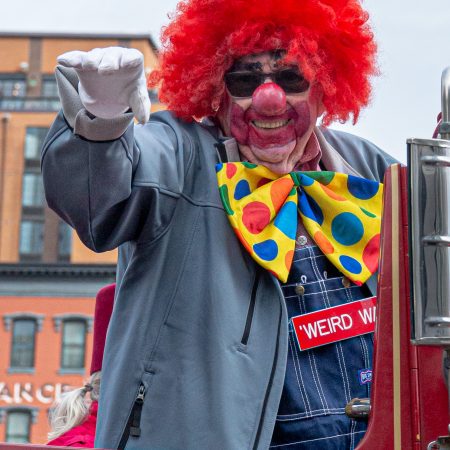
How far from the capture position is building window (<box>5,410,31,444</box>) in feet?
111

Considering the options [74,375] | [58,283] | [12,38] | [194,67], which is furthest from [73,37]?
[194,67]

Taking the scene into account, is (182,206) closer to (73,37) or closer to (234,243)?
(234,243)

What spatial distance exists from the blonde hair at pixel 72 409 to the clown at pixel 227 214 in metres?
2.55

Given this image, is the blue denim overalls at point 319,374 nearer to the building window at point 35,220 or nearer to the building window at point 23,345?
the building window at point 23,345

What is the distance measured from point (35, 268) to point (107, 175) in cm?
3205

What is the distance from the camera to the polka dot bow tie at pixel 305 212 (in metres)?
3.18

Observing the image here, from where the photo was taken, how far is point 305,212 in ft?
10.9

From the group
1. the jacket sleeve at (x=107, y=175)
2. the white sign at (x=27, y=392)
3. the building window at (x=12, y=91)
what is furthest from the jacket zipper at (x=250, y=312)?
the building window at (x=12, y=91)

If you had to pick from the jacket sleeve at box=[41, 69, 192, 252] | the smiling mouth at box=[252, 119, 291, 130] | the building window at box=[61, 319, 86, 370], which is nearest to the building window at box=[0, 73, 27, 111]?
the building window at box=[61, 319, 86, 370]

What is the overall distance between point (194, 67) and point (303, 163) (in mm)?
447

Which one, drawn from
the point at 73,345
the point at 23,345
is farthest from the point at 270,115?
the point at 23,345

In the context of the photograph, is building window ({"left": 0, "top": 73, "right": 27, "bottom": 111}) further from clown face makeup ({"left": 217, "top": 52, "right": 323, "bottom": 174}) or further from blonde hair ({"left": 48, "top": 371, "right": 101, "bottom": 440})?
clown face makeup ({"left": 217, "top": 52, "right": 323, "bottom": 174})

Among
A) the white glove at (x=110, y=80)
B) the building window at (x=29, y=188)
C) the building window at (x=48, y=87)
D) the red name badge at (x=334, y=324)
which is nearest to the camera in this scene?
the white glove at (x=110, y=80)

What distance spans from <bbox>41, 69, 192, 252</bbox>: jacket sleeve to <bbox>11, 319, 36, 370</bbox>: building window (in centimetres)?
3116
